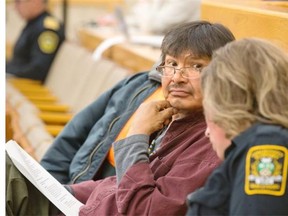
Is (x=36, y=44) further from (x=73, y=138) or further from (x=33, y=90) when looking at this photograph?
(x=73, y=138)

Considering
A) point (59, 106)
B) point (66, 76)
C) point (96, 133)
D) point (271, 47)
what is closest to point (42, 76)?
point (66, 76)

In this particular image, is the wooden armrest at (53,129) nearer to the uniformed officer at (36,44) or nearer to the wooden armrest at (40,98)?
the wooden armrest at (40,98)

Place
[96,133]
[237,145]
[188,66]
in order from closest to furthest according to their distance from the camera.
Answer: [237,145] → [188,66] → [96,133]

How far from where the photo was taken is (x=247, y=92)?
165cm

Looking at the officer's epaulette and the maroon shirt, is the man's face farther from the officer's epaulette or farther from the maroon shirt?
the officer's epaulette

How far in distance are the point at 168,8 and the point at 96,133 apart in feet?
10.3

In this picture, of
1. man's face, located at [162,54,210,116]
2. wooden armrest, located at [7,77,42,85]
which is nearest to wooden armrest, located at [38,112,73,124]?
wooden armrest, located at [7,77,42,85]

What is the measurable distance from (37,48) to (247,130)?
14.9 ft

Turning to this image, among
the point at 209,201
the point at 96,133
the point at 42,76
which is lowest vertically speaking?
the point at 42,76

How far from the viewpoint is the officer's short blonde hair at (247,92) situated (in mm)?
1645

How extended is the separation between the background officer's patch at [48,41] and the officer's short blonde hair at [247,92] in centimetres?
440

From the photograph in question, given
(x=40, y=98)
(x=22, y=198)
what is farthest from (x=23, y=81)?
(x=22, y=198)
